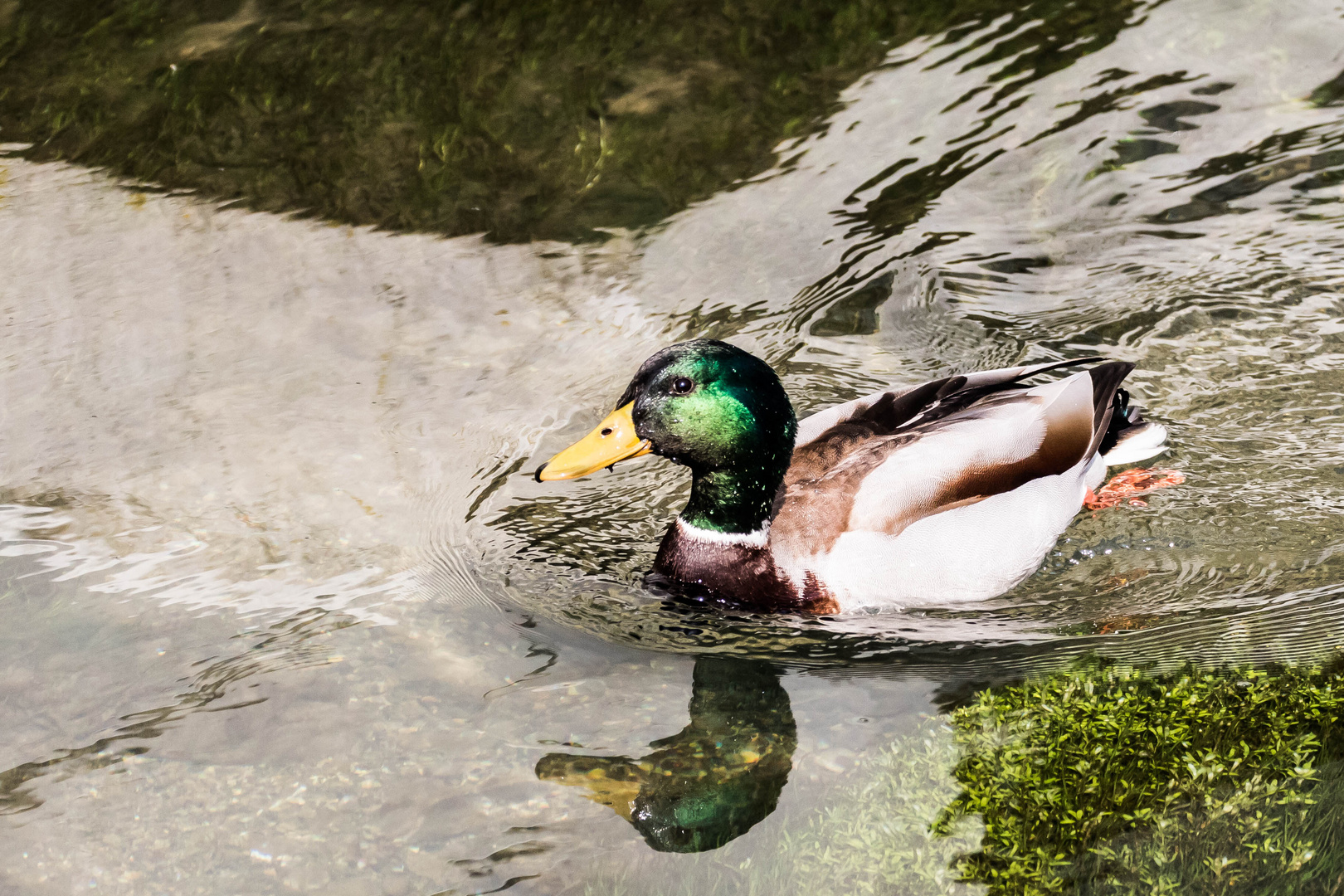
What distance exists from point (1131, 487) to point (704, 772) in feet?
7.18

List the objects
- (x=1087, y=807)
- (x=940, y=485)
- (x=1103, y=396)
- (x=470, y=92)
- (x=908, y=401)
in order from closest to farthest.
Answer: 1. (x=1087, y=807)
2. (x=940, y=485)
3. (x=908, y=401)
4. (x=1103, y=396)
5. (x=470, y=92)

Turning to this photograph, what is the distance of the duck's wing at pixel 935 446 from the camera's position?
14.1ft

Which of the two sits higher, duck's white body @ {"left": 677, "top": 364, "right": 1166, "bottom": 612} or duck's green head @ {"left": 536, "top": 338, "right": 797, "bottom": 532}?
Answer: duck's green head @ {"left": 536, "top": 338, "right": 797, "bottom": 532}

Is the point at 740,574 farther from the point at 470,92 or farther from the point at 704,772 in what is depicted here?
the point at 470,92

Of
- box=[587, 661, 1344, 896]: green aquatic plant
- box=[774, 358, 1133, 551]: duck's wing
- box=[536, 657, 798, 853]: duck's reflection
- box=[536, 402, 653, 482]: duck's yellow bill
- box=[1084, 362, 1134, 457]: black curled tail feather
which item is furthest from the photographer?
box=[1084, 362, 1134, 457]: black curled tail feather

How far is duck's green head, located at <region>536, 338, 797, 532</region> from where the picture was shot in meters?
4.17

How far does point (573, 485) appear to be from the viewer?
5074 mm

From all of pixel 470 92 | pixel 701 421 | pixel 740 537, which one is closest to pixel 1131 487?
pixel 740 537

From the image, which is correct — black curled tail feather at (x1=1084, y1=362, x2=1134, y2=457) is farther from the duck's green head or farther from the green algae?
the green algae

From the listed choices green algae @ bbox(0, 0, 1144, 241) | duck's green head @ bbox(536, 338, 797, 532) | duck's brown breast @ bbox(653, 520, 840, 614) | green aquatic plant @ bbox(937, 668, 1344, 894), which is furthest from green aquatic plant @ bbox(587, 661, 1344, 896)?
green algae @ bbox(0, 0, 1144, 241)

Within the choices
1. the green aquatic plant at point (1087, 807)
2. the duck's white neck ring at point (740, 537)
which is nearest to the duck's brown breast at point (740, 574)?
the duck's white neck ring at point (740, 537)

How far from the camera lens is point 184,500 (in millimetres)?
4891

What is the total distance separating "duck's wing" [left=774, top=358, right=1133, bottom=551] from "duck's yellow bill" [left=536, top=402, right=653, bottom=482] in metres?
0.61

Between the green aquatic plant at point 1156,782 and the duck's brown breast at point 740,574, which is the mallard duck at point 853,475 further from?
the green aquatic plant at point 1156,782
